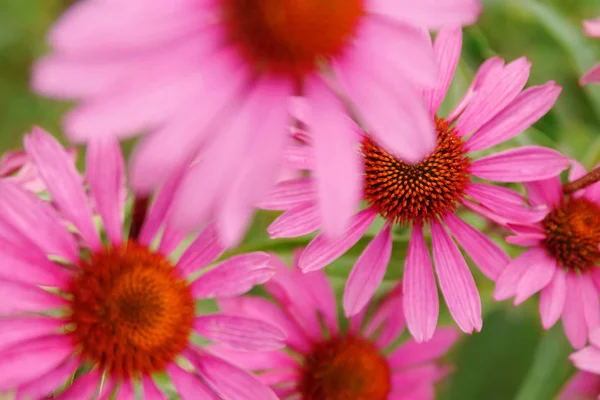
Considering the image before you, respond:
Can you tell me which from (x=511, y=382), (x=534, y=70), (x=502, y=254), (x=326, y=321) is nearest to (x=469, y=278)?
(x=502, y=254)

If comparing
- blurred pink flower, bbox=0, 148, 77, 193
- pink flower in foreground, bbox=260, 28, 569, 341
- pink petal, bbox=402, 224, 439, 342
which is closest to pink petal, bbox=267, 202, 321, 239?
pink flower in foreground, bbox=260, 28, 569, 341

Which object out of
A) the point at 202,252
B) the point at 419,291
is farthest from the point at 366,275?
the point at 202,252

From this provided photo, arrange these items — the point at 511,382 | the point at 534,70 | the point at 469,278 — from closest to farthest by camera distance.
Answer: the point at 469,278
the point at 511,382
the point at 534,70

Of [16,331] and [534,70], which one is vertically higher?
[534,70]

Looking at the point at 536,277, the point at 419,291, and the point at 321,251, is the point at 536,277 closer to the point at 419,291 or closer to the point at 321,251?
the point at 419,291

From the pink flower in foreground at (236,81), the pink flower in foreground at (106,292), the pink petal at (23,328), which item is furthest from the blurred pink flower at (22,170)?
the pink flower in foreground at (236,81)

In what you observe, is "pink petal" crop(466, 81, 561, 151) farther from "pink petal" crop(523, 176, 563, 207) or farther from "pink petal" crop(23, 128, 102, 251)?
"pink petal" crop(23, 128, 102, 251)

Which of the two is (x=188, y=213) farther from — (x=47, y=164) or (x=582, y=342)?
(x=582, y=342)

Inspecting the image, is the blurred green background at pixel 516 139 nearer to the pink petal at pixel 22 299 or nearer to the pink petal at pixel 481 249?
the pink petal at pixel 481 249
